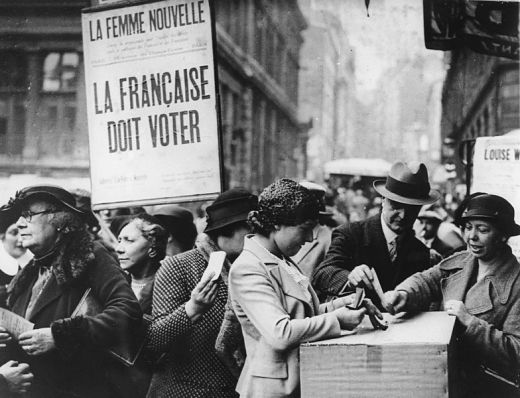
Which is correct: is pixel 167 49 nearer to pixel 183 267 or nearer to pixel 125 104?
pixel 125 104

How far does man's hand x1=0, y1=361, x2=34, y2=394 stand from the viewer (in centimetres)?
549

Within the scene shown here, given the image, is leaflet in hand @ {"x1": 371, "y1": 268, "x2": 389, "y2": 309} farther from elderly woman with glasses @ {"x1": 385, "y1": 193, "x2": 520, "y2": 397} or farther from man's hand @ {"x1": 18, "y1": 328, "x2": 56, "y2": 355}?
man's hand @ {"x1": 18, "y1": 328, "x2": 56, "y2": 355}

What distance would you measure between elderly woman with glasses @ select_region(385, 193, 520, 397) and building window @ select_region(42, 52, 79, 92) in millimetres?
3333

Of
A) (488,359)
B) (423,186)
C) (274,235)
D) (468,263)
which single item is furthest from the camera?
(423,186)

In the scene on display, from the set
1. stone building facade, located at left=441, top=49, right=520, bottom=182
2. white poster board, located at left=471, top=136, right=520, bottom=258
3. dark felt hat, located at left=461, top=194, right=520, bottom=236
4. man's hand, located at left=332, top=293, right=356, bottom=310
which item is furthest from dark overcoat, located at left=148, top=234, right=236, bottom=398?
stone building facade, located at left=441, top=49, right=520, bottom=182

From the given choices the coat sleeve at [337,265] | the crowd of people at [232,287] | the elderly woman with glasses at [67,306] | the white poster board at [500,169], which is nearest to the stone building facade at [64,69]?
the crowd of people at [232,287]

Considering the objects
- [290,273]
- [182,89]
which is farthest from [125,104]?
[290,273]

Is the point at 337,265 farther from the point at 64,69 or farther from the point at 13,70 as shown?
the point at 13,70

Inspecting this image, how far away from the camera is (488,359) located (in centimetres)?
406

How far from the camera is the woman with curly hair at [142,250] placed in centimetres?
568

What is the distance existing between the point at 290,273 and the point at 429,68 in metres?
2.76

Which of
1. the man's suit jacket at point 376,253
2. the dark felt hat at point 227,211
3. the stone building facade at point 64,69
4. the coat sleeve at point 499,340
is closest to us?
the coat sleeve at point 499,340

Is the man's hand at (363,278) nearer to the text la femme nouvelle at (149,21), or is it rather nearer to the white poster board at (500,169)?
the white poster board at (500,169)

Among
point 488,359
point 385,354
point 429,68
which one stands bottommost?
point 488,359
